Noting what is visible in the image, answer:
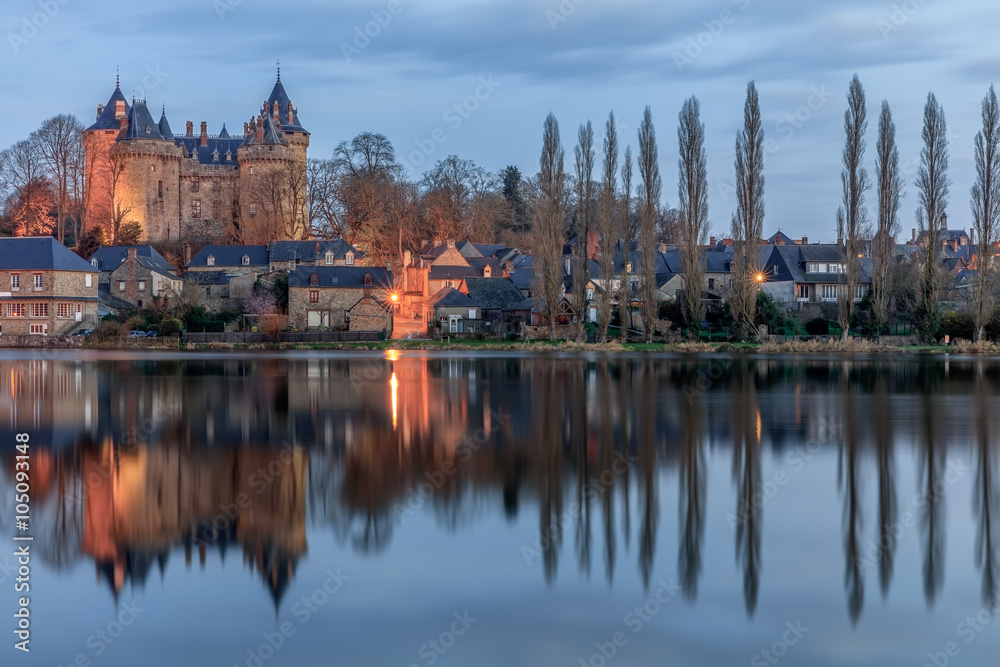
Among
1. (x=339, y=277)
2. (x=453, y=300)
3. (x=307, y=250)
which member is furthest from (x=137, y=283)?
(x=453, y=300)

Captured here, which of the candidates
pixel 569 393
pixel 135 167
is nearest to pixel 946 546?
pixel 569 393

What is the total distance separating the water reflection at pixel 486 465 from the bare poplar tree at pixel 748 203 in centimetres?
1922

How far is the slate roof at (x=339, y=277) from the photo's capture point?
61062 millimetres

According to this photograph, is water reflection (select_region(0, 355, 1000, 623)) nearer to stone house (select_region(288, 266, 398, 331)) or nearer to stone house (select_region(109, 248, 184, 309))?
stone house (select_region(288, 266, 398, 331))

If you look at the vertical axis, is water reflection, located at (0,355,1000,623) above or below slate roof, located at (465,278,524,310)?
below

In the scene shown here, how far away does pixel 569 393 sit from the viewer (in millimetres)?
26484

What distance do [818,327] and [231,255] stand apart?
128ft

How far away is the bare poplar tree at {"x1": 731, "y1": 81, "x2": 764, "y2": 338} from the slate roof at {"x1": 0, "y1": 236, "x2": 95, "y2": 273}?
1485 inches

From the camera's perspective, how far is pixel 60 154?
78.1 m

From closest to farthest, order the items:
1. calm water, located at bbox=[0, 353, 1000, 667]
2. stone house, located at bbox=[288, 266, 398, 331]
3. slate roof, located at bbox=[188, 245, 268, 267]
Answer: calm water, located at bbox=[0, 353, 1000, 667]
stone house, located at bbox=[288, 266, 398, 331]
slate roof, located at bbox=[188, 245, 268, 267]

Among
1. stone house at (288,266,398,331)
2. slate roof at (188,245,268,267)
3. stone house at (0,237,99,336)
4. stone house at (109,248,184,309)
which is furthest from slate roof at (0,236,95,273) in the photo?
stone house at (288,266,398,331)

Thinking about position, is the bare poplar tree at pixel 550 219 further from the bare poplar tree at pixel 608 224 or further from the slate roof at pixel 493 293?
the slate roof at pixel 493 293

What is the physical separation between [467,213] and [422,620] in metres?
93.9

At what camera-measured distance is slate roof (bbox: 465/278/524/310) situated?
65875 mm
